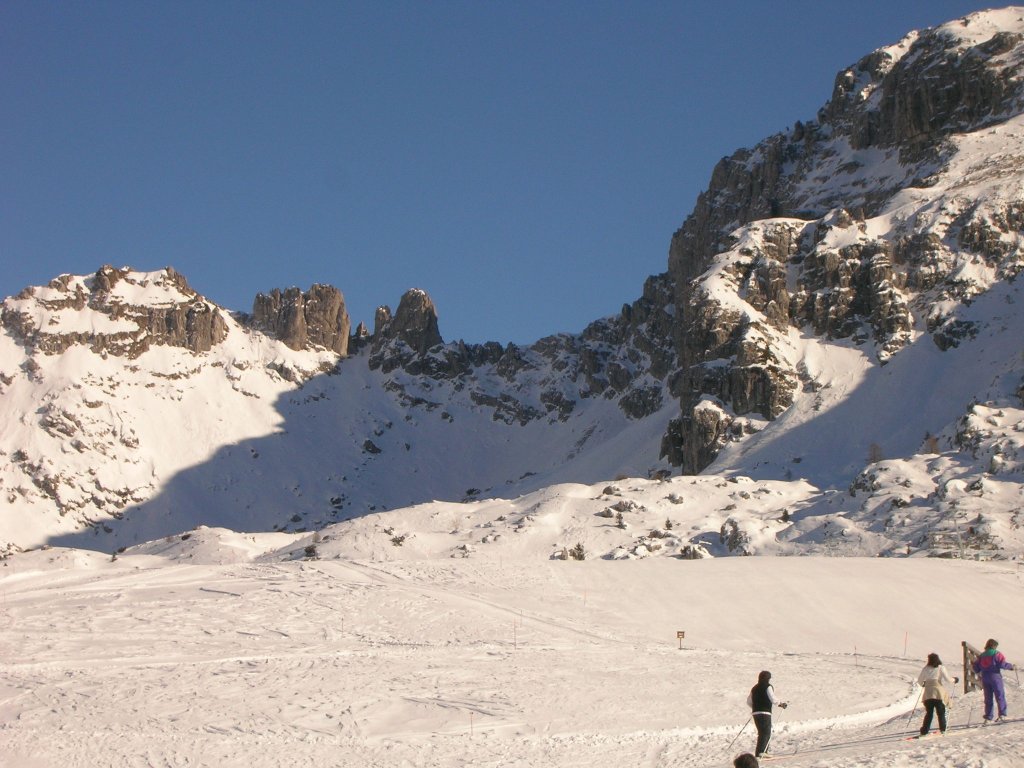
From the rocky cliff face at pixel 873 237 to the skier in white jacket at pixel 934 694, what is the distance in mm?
79968

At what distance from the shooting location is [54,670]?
24547mm

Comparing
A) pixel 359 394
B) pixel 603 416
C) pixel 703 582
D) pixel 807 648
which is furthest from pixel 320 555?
pixel 359 394

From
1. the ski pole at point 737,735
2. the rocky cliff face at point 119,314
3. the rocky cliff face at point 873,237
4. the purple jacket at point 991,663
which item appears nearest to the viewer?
the ski pole at point 737,735

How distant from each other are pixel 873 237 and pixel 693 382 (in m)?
25.2

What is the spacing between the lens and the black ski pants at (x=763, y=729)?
16.6 m

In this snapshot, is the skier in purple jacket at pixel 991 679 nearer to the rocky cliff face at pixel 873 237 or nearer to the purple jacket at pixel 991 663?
the purple jacket at pixel 991 663

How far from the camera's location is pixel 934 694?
57.2ft

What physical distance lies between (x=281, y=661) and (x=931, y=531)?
43.0 metres

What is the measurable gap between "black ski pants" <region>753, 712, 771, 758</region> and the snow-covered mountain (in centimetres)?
4317

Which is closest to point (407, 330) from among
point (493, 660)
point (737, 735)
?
point (493, 660)

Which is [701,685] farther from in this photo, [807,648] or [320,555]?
[320,555]

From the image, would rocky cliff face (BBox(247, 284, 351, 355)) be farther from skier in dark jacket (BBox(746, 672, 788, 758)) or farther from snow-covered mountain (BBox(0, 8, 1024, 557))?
skier in dark jacket (BBox(746, 672, 788, 758))

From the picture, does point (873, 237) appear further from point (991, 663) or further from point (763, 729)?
point (763, 729)

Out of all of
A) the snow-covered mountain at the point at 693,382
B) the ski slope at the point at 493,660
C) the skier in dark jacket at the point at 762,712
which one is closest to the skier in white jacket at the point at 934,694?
the ski slope at the point at 493,660
